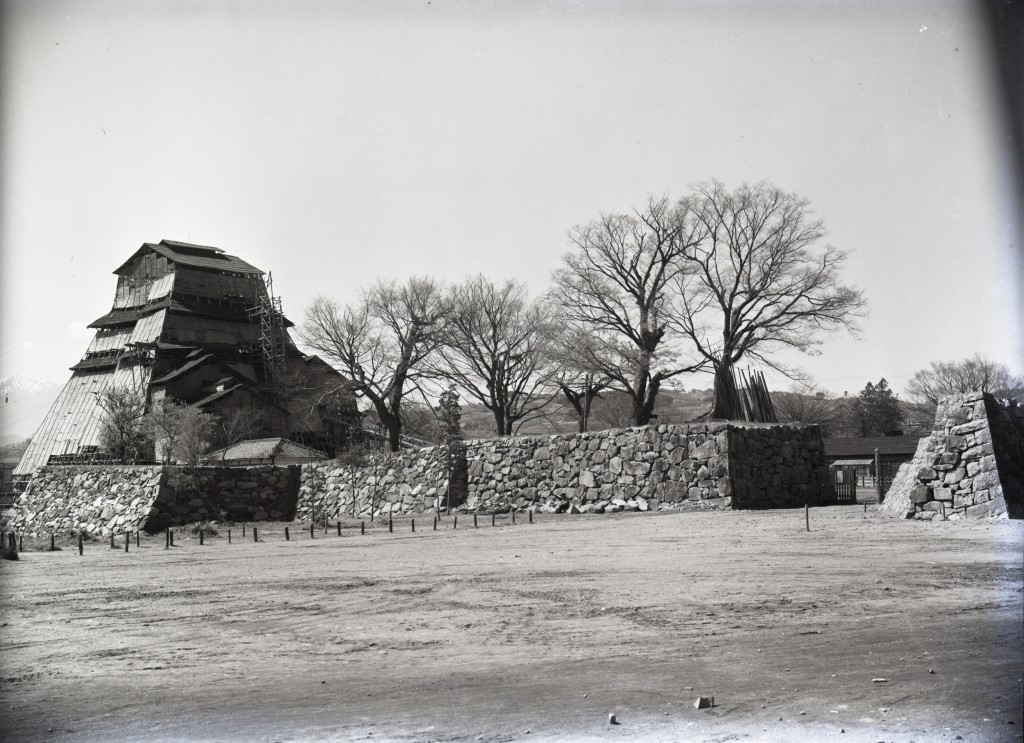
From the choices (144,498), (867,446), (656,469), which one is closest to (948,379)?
(867,446)

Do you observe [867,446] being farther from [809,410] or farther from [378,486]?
[378,486]

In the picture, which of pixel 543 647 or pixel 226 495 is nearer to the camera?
pixel 543 647

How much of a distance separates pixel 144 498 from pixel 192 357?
2742 centimetres

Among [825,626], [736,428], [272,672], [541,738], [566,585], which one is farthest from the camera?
[736,428]

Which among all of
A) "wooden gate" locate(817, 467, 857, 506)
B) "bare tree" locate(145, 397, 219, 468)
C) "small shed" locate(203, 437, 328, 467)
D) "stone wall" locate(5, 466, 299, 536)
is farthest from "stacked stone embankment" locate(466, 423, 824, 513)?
"bare tree" locate(145, 397, 219, 468)

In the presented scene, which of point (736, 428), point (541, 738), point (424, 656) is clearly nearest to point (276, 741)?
point (541, 738)

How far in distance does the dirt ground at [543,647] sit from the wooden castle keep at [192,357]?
3598cm

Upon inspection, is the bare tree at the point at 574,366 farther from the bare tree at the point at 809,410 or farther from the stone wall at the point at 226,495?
the bare tree at the point at 809,410

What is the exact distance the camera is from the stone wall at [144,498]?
89.4 ft

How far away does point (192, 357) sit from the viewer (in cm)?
5306

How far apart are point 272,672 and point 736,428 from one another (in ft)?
57.4

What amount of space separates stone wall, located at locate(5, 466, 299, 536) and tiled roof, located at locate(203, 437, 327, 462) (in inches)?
267

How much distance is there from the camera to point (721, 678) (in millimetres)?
5938

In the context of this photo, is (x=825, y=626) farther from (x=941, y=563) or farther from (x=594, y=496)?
(x=594, y=496)
